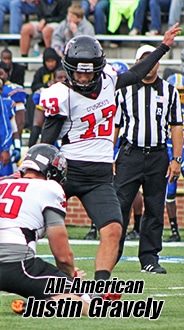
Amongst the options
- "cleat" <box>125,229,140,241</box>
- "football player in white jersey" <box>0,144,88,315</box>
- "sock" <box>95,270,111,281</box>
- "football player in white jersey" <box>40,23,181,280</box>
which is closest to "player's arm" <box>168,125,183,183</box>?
"football player in white jersey" <box>40,23,181,280</box>

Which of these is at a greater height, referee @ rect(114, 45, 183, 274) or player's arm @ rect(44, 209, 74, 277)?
player's arm @ rect(44, 209, 74, 277)

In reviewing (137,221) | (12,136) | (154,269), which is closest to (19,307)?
(154,269)

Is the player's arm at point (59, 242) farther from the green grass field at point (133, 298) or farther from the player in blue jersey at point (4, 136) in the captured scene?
the player in blue jersey at point (4, 136)

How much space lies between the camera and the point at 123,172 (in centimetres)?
889

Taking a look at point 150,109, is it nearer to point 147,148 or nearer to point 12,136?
point 147,148

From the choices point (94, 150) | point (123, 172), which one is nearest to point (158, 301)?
point (94, 150)

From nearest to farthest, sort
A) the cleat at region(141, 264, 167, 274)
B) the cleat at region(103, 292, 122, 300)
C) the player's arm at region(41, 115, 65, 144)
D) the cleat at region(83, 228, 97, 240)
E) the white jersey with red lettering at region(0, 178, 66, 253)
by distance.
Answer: the white jersey with red lettering at region(0, 178, 66, 253), the cleat at region(103, 292, 122, 300), the player's arm at region(41, 115, 65, 144), the cleat at region(141, 264, 167, 274), the cleat at region(83, 228, 97, 240)

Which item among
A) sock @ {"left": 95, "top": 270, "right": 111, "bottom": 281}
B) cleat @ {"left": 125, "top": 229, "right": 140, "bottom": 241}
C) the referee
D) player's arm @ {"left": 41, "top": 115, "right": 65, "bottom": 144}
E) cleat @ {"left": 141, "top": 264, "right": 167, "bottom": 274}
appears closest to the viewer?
sock @ {"left": 95, "top": 270, "right": 111, "bottom": 281}

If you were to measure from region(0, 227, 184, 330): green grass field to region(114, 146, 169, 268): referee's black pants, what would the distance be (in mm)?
264

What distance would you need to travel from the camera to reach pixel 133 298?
6934 millimetres

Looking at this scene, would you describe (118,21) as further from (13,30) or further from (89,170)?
(89,170)

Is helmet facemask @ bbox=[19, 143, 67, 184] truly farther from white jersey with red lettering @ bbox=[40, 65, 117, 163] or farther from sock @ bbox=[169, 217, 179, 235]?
sock @ bbox=[169, 217, 179, 235]

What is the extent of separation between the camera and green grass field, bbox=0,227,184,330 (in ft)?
18.9

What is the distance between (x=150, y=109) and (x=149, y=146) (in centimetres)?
32
